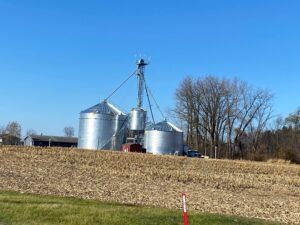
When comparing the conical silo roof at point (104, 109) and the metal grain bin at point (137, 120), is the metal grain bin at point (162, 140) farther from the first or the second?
the conical silo roof at point (104, 109)

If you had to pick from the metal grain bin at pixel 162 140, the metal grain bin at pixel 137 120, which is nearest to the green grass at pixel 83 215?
the metal grain bin at pixel 162 140

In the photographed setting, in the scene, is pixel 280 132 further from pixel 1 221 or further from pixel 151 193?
pixel 1 221

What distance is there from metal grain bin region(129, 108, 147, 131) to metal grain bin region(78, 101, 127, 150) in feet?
A: 8.18

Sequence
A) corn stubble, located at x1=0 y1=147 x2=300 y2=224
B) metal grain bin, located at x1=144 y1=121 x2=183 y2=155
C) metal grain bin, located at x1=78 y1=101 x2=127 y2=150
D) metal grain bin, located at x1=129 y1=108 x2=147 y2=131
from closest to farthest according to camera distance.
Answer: corn stubble, located at x1=0 y1=147 x2=300 y2=224 < metal grain bin, located at x1=78 y1=101 x2=127 y2=150 < metal grain bin, located at x1=144 y1=121 x2=183 y2=155 < metal grain bin, located at x1=129 y1=108 x2=147 y2=131

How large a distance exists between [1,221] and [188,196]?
12877mm

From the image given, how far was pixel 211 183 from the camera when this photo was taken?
3612 cm

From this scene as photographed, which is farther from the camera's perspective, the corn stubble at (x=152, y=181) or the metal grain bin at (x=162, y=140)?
the metal grain bin at (x=162, y=140)

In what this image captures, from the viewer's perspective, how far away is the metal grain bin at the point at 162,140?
77.2 metres

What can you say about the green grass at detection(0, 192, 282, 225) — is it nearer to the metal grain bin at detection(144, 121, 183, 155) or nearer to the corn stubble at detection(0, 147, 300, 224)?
the corn stubble at detection(0, 147, 300, 224)

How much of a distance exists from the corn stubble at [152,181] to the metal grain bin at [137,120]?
2492 cm

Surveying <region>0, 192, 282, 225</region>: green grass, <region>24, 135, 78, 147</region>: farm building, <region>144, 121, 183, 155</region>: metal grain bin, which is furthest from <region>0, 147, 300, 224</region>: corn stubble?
<region>24, 135, 78, 147</region>: farm building

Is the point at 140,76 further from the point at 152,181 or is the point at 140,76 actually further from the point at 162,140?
the point at 152,181

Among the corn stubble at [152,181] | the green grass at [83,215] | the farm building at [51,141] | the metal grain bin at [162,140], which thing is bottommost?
the green grass at [83,215]

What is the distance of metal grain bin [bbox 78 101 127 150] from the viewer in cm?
7588
